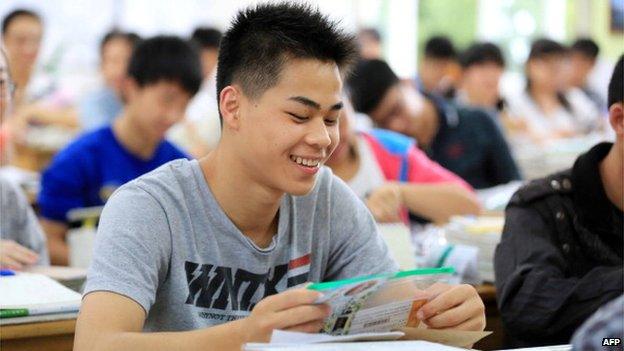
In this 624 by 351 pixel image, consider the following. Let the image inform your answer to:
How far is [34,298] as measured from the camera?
2.01m

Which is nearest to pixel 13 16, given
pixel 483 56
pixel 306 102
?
pixel 483 56

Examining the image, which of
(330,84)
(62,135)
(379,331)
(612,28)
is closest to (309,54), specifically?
(330,84)

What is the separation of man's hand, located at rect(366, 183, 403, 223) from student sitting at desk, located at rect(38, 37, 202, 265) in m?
0.76

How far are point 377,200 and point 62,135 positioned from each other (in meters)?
3.28

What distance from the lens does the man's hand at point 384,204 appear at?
2.85m

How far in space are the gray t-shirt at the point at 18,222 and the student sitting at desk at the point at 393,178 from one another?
83 centimetres

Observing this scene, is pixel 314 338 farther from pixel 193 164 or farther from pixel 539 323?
pixel 539 323

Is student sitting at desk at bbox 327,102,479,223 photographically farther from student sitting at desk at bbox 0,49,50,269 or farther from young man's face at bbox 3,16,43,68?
young man's face at bbox 3,16,43,68

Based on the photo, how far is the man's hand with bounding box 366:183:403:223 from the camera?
285cm

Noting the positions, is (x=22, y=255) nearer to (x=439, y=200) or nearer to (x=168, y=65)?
(x=168, y=65)

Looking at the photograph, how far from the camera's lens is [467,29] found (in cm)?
952

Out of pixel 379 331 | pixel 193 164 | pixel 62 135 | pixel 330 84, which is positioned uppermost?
pixel 330 84

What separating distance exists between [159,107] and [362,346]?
212 cm

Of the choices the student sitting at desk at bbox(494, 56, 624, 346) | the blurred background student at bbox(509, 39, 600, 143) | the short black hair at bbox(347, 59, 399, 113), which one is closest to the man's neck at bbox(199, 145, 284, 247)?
the student sitting at desk at bbox(494, 56, 624, 346)
